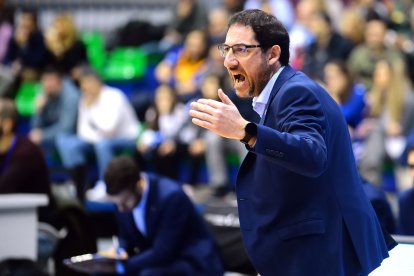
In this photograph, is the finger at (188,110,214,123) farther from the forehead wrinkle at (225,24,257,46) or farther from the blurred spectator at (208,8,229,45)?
the blurred spectator at (208,8,229,45)

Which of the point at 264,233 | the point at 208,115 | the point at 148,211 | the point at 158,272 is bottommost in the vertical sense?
the point at 158,272

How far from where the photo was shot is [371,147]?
30.6 feet


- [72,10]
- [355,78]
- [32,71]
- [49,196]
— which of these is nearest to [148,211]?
[49,196]

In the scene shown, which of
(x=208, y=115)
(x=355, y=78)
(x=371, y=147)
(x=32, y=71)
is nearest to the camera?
(x=208, y=115)

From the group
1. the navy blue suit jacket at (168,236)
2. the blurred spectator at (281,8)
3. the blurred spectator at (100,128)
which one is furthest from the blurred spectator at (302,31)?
the navy blue suit jacket at (168,236)

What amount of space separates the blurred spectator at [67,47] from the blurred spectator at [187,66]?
117cm

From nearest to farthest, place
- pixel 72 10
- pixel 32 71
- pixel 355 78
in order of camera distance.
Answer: pixel 355 78 < pixel 32 71 < pixel 72 10

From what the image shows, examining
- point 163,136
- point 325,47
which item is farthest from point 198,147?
point 325,47

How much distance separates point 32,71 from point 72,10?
2357 mm

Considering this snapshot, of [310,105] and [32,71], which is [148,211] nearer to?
[310,105]

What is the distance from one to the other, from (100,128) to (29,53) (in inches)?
93.7

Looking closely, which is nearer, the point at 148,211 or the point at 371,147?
the point at 148,211

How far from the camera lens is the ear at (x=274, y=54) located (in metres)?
3.58

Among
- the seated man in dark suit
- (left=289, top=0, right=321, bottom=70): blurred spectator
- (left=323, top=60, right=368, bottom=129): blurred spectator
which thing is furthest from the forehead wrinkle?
(left=289, top=0, right=321, bottom=70): blurred spectator
